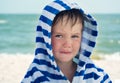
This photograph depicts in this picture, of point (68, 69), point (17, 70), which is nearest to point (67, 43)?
point (68, 69)

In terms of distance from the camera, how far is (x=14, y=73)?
29.1 ft

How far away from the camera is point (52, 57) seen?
3.37 m

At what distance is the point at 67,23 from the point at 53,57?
1.00 ft

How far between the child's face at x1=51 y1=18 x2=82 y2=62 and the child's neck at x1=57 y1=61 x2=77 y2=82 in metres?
0.12

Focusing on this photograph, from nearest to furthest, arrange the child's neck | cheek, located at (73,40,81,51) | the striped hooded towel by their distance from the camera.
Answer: the striped hooded towel < cheek, located at (73,40,81,51) < the child's neck

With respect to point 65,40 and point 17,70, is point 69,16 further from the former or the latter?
point 17,70

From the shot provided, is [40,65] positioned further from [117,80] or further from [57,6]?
[117,80]

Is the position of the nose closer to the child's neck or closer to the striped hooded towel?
the striped hooded towel

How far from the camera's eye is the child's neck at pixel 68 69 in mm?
3553

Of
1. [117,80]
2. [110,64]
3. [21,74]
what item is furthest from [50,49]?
[110,64]

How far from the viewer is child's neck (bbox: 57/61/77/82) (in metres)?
3.55

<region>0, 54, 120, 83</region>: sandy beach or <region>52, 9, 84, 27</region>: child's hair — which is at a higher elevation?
<region>52, 9, 84, 27</region>: child's hair

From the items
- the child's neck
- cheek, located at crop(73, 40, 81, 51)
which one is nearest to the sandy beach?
the child's neck

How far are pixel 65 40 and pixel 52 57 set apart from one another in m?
0.18
